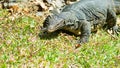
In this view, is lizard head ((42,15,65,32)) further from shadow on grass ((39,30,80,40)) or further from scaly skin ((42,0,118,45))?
shadow on grass ((39,30,80,40))

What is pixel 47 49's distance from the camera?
A: 8695mm

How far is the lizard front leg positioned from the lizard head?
0.51m

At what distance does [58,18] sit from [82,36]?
70 centimetres

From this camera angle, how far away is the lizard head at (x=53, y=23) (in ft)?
29.7

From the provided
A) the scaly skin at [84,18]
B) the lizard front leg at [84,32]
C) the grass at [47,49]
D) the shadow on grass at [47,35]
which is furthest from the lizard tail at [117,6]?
the shadow on grass at [47,35]

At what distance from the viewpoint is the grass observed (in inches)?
323

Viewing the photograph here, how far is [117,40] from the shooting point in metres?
9.55

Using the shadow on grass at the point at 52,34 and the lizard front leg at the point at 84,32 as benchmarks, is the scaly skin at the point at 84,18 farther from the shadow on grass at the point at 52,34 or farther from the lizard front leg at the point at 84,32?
the shadow on grass at the point at 52,34

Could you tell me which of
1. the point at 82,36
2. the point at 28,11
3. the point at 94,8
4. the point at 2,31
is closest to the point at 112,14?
the point at 94,8

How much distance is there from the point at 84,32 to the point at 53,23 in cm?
83

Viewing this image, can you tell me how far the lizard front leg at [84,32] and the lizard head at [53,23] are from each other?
0.51 m

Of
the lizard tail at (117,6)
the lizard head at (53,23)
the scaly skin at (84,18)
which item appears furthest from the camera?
the lizard tail at (117,6)

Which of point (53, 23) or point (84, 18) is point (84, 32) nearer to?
point (84, 18)

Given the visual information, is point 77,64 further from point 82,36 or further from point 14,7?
point 14,7
